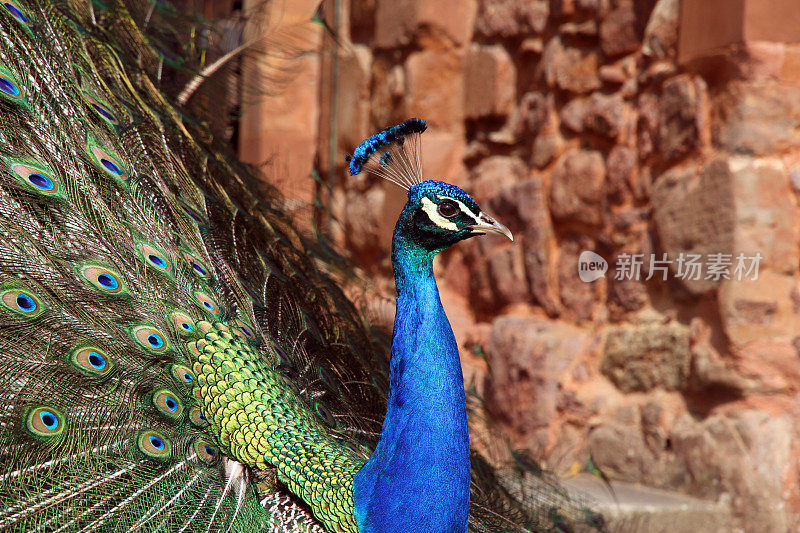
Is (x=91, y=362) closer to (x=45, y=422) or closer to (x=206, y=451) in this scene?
(x=45, y=422)

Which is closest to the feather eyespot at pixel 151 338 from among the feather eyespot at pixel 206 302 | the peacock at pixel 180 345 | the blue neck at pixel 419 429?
the peacock at pixel 180 345

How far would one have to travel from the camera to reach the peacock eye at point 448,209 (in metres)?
1.34

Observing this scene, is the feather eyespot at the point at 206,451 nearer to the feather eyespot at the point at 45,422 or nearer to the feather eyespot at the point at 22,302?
the feather eyespot at the point at 45,422

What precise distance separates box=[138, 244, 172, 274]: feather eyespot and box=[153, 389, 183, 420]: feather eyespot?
23cm

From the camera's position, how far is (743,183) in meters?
2.05

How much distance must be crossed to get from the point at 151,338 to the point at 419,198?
543 mm

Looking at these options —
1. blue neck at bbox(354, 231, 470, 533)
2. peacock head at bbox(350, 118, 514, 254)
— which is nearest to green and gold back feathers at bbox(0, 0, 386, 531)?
blue neck at bbox(354, 231, 470, 533)

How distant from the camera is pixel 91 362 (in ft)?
4.91

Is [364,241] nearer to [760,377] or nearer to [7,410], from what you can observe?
[760,377]

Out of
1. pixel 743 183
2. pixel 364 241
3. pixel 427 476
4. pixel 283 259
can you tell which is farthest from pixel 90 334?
pixel 364 241

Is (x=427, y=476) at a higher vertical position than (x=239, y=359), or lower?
lower

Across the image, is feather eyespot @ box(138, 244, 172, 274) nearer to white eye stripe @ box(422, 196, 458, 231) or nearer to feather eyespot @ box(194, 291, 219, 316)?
feather eyespot @ box(194, 291, 219, 316)

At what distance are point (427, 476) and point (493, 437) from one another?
2.41 feet

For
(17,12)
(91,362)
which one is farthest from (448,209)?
(17,12)
